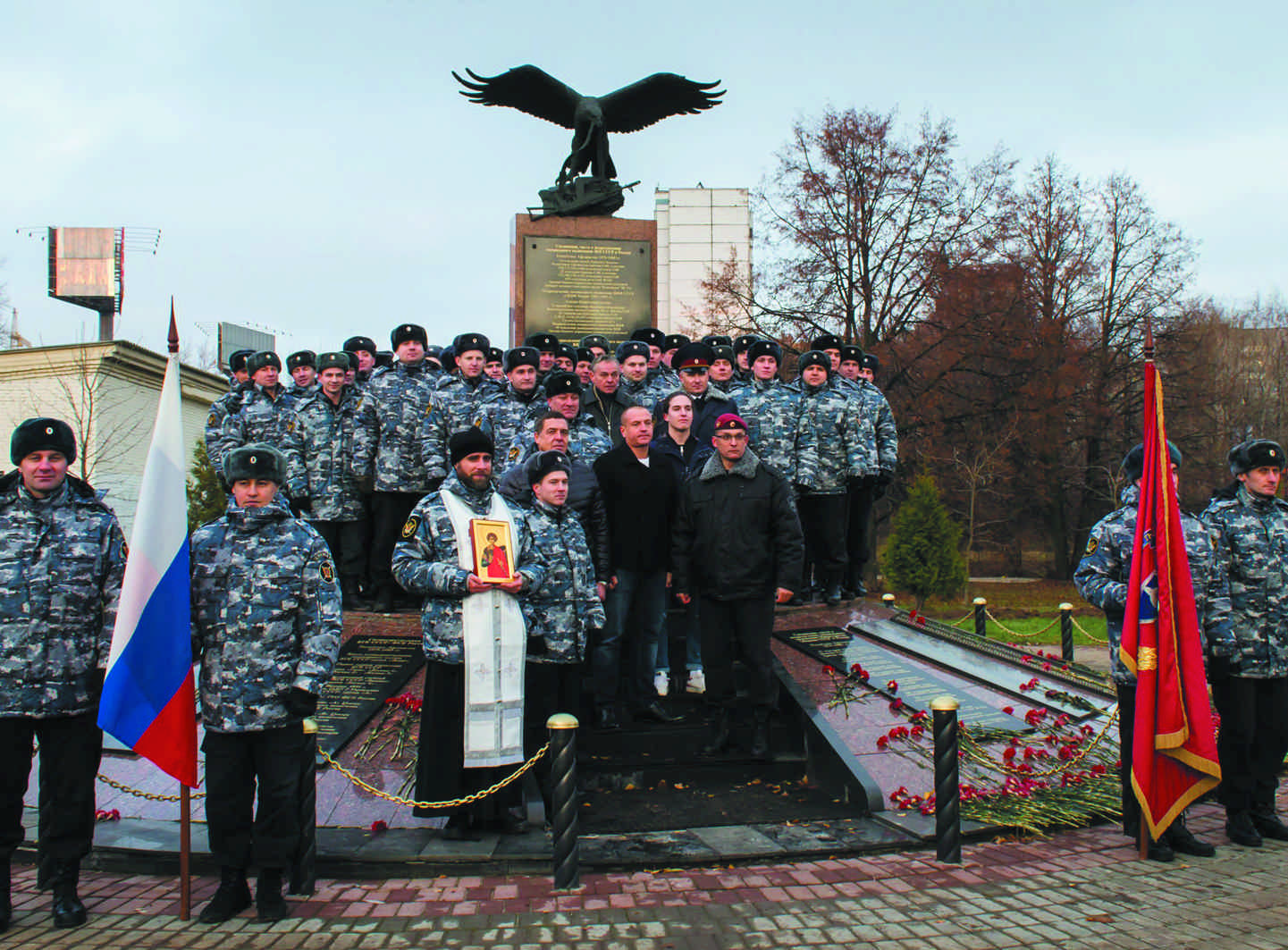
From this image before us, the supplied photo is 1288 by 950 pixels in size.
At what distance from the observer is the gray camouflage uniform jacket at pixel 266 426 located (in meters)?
7.84

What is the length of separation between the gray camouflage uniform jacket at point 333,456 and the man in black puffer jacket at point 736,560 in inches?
123

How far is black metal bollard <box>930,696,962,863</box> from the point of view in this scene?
A: 4480 mm

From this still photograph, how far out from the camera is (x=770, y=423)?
770 cm

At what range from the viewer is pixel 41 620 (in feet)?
13.4

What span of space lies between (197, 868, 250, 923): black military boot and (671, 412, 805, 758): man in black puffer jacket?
108 inches

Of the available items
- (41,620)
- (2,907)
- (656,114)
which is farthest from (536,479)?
(656,114)

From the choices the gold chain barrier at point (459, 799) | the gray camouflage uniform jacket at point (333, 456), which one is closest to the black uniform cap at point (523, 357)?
the gray camouflage uniform jacket at point (333, 456)

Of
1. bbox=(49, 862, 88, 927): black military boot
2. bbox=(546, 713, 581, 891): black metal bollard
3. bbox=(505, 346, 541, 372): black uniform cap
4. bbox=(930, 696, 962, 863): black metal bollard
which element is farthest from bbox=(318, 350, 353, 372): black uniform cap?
bbox=(930, 696, 962, 863): black metal bollard

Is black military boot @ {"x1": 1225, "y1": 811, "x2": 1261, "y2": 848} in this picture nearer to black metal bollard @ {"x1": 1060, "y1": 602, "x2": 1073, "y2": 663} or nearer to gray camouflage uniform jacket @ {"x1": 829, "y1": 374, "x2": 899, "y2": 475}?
gray camouflage uniform jacket @ {"x1": 829, "y1": 374, "x2": 899, "y2": 475}

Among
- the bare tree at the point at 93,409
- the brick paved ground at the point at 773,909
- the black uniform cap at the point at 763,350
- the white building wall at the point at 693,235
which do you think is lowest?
the brick paved ground at the point at 773,909

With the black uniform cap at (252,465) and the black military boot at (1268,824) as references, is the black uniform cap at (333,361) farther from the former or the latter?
the black military boot at (1268,824)

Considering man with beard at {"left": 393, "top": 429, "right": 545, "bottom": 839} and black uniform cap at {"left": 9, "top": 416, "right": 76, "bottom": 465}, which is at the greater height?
black uniform cap at {"left": 9, "top": 416, "right": 76, "bottom": 465}

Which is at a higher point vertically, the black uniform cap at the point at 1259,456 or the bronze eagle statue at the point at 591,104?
the bronze eagle statue at the point at 591,104

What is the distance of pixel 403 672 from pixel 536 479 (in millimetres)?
2060
